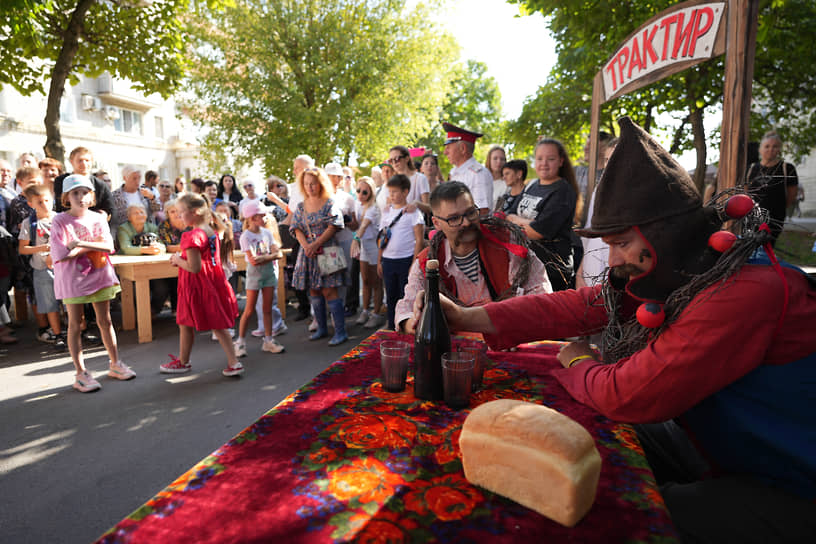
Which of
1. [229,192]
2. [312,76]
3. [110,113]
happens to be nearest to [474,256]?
[229,192]

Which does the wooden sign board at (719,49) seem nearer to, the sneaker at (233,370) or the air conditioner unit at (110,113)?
the sneaker at (233,370)

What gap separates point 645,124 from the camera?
13.1 metres

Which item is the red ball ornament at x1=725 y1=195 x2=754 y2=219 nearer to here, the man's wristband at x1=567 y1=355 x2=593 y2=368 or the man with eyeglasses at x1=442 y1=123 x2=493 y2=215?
the man's wristband at x1=567 y1=355 x2=593 y2=368

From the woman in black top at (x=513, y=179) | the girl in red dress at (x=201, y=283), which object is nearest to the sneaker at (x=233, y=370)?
the girl in red dress at (x=201, y=283)

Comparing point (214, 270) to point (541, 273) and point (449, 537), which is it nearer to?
point (541, 273)

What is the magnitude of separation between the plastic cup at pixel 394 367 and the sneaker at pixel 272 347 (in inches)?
157

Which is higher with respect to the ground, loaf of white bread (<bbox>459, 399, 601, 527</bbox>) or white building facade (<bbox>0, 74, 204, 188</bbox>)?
white building facade (<bbox>0, 74, 204, 188</bbox>)

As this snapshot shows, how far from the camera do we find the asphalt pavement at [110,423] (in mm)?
2561

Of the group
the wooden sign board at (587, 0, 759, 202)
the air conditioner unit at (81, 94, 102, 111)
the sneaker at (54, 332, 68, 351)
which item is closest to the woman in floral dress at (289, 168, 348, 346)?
the sneaker at (54, 332, 68, 351)

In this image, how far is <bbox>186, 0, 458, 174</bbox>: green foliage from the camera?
15594 millimetres

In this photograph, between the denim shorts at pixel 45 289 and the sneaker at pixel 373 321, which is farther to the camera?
the sneaker at pixel 373 321

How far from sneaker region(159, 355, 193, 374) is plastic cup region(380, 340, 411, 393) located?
12.5 feet

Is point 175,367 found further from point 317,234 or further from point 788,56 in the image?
point 788,56

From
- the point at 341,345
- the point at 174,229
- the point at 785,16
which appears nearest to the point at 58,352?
the point at 174,229
